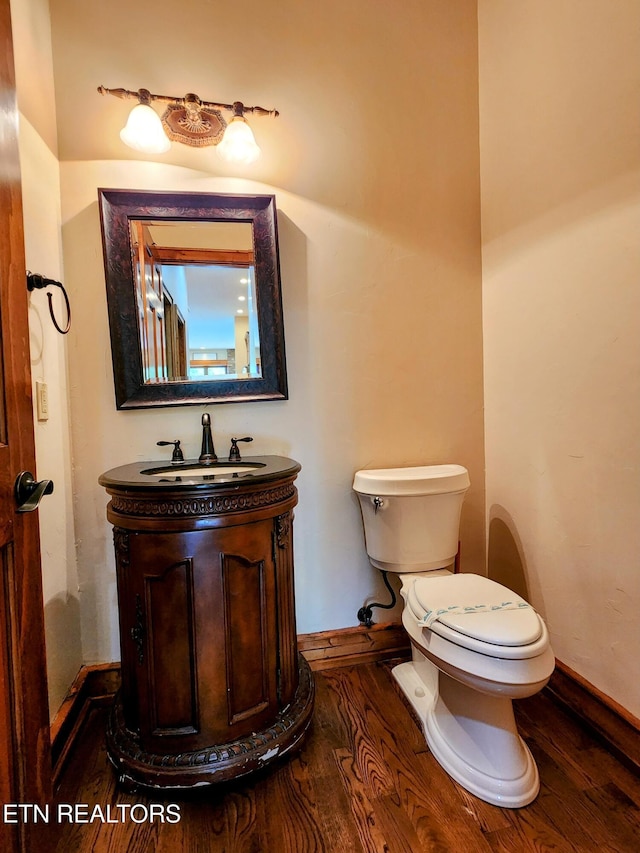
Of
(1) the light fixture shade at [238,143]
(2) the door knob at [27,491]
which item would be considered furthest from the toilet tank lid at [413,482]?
(1) the light fixture shade at [238,143]

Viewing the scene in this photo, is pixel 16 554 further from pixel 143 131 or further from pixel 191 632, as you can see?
pixel 143 131

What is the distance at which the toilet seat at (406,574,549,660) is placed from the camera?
1.03m

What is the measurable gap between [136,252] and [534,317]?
147 centimetres

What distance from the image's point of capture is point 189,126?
1459 mm

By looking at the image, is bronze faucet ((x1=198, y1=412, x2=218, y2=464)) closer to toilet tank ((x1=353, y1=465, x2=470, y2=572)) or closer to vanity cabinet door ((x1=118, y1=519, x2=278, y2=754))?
vanity cabinet door ((x1=118, y1=519, x2=278, y2=754))

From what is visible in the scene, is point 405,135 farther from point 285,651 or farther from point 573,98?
point 285,651

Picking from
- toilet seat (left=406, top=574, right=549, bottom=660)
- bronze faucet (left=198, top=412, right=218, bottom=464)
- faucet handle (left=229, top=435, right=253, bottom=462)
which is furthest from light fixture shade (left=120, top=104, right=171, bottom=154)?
toilet seat (left=406, top=574, right=549, bottom=660)

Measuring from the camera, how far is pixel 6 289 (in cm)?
77

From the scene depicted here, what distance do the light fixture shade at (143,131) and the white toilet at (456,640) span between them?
4.48 feet

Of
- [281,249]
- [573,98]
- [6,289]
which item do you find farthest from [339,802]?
[573,98]

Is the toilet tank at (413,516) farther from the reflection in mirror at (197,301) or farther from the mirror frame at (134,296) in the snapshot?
the reflection in mirror at (197,301)

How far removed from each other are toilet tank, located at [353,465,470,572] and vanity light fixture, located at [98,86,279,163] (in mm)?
1282

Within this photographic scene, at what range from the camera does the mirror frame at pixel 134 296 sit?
56.7 inches

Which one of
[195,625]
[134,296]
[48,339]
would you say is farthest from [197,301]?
[195,625]
